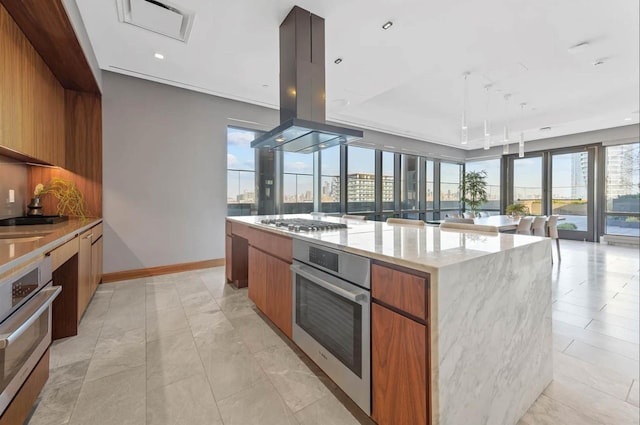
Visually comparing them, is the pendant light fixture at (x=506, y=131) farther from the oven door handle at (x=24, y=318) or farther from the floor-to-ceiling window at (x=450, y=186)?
the oven door handle at (x=24, y=318)

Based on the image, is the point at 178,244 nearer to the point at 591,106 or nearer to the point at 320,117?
the point at 320,117

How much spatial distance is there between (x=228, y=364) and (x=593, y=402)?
2.13 metres

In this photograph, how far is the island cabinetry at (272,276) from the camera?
2.01 m

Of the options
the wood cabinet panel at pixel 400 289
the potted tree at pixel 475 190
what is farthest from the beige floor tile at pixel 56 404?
the potted tree at pixel 475 190

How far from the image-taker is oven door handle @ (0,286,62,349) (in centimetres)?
101

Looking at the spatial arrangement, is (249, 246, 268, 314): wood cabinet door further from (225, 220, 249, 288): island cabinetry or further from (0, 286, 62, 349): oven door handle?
(0, 286, 62, 349): oven door handle

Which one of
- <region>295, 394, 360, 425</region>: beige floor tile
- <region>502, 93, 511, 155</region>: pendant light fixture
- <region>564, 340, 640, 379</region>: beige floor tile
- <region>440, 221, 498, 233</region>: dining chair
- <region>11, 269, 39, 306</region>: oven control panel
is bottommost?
<region>295, 394, 360, 425</region>: beige floor tile

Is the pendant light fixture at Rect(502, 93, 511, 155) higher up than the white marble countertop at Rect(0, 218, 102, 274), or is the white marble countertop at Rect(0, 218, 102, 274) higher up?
the pendant light fixture at Rect(502, 93, 511, 155)

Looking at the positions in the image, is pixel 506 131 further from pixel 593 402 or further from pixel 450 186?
pixel 450 186

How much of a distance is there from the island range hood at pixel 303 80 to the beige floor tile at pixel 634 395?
2463mm

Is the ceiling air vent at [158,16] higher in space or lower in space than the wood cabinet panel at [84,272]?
higher

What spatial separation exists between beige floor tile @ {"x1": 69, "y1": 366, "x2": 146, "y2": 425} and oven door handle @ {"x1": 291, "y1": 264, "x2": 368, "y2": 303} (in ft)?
3.54

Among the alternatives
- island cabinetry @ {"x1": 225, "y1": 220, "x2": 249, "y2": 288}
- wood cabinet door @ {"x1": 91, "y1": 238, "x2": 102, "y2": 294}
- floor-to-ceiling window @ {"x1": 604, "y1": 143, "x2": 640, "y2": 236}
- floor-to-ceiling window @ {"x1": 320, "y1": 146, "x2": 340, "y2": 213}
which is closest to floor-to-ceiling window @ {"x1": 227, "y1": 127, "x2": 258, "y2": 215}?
island cabinetry @ {"x1": 225, "y1": 220, "x2": 249, "y2": 288}

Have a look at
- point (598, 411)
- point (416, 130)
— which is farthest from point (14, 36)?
point (416, 130)
